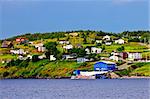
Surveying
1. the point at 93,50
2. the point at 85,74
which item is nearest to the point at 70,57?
the point at 93,50

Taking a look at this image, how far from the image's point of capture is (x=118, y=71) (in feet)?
297

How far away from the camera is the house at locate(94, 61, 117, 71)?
9012 centimetres

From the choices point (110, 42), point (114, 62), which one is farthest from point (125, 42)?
point (114, 62)

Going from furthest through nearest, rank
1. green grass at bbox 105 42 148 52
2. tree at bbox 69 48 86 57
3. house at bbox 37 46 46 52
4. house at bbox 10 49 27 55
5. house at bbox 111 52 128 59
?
house at bbox 37 46 46 52
house at bbox 10 49 27 55
tree at bbox 69 48 86 57
green grass at bbox 105 42 148 52
house at bbox 111 52 128 59

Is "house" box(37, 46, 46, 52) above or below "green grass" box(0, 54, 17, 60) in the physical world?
above

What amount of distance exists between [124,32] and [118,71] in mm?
38032

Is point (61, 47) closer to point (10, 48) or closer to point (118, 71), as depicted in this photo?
point (10, 48)

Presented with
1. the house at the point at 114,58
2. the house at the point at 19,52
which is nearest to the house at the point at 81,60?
the house at the point at 114,58

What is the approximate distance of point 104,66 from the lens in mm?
92188

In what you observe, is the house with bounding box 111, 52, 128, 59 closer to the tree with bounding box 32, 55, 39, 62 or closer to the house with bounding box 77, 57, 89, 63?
the house with bounding box 77, 57, 89, 63

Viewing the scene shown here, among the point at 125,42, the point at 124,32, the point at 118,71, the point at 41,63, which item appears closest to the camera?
the point at 118,71

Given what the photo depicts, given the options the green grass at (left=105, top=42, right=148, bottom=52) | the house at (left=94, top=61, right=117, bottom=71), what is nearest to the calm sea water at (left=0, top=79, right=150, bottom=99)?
the house at (left=94, top=61, right=117, bottom=71)

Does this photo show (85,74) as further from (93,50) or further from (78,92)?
(78,92)

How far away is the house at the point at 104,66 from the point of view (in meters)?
90.1
